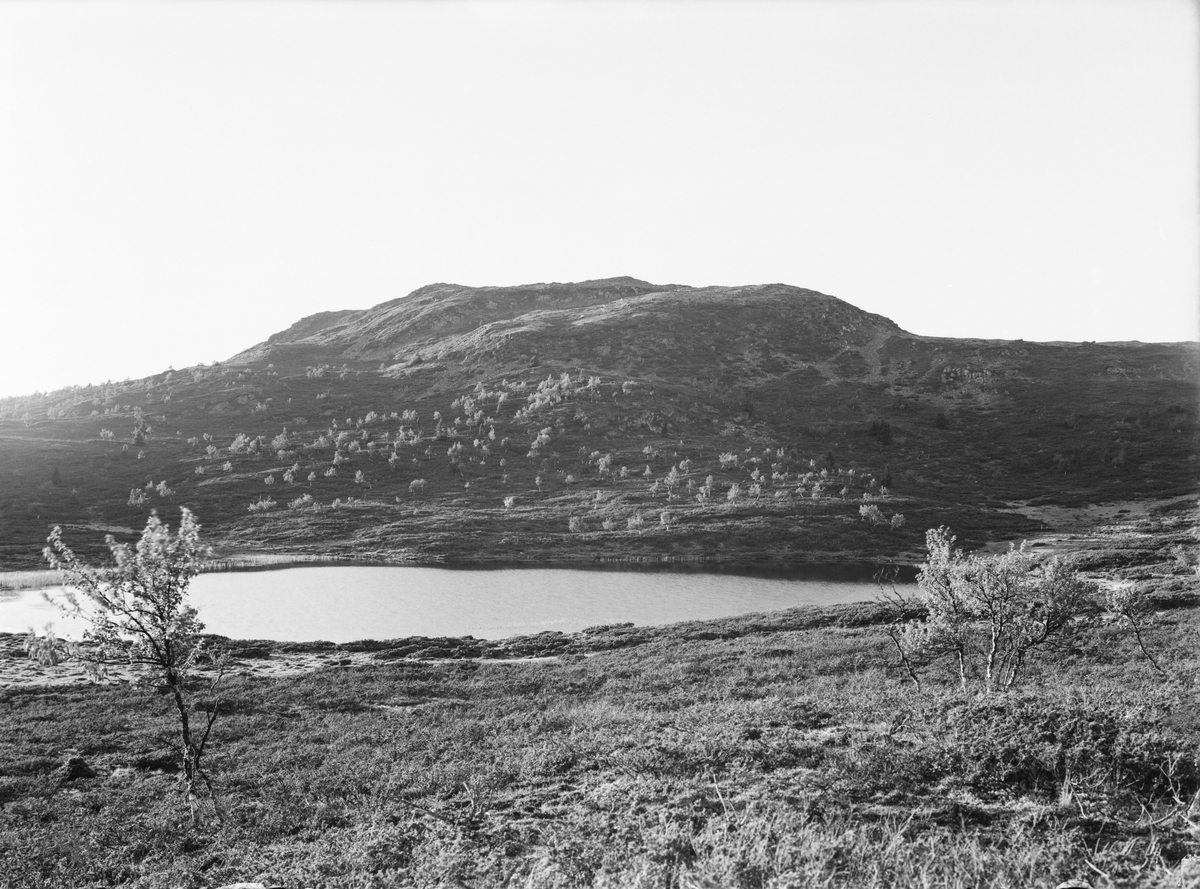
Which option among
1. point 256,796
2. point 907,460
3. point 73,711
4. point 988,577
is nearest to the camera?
point 256,796

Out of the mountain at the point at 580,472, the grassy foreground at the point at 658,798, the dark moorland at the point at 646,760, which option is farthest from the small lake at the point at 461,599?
the grassy foreground at the point at 658,798

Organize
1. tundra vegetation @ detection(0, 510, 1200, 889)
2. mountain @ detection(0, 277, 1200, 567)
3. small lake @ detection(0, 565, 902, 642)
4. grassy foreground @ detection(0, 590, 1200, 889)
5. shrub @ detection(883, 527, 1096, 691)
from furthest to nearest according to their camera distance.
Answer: mountain @ detection(0, 277, 1200, 567), small lake @ detection(0, 565, 902, 642), shrub @ detection(883, 527, 1096, 691), tundra vegetation @ detection(0, 510, 1200, 889), grassy foreground @ detection(0, 590, 1200, 889)

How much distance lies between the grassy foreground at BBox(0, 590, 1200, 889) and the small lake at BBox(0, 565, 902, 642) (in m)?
35.1

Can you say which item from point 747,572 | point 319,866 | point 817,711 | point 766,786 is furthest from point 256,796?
point 747,572

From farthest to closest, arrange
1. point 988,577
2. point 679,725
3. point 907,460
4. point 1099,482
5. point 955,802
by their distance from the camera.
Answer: point 907,460 → point 1099,482 → point 988,577 → point 679,725 → point 955,802

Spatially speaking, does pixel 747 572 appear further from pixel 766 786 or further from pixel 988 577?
pixel 766 786

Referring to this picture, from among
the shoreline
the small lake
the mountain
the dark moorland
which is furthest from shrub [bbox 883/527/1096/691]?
the mountain

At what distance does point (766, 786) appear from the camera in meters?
12.4

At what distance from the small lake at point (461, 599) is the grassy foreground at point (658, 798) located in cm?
3513

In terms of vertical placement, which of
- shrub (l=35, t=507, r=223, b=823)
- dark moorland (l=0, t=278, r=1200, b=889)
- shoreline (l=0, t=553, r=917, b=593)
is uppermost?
shrub (l=35, t=507, r=223, b=823)

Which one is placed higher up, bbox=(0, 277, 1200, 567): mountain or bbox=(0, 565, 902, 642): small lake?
bbox=(0, 277, 1200, 567): mountain

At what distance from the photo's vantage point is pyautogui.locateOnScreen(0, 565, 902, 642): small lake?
2363 inches

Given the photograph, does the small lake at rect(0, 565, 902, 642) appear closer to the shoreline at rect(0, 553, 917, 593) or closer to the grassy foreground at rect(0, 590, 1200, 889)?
the shoreline at rect(0, 553, 917, 593)

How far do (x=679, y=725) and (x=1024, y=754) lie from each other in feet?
28.4
